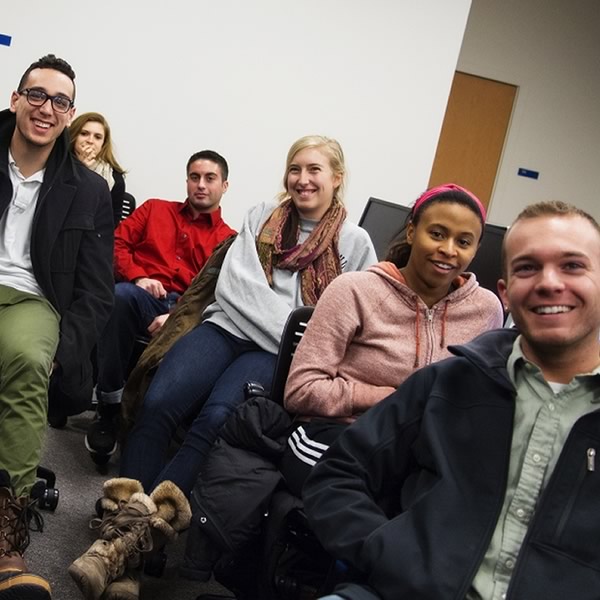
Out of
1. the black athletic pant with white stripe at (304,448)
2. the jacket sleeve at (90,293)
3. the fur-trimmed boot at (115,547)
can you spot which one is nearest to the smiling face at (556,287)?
the black athletic pant with white stripe at (304,448)

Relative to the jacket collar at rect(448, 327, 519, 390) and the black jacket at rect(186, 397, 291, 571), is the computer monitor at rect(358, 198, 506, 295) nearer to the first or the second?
the black jacket at rect(186, 397, 291, 571)

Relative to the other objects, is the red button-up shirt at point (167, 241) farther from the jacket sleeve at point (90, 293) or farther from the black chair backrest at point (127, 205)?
the jacket sleeve at point (90, 293)

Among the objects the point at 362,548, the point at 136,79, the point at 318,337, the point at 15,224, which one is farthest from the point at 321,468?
the point at 136,79

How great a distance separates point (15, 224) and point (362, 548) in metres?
1.62

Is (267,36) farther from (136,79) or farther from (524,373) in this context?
(524,373)

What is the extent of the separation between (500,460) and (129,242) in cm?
278

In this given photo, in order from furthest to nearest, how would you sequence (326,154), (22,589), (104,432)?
(104,432) < (326,154) < (22,589)

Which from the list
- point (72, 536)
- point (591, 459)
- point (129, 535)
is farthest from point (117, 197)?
point (591, 459)

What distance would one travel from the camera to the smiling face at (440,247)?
2.10 meters

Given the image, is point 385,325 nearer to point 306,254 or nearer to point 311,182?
point 306,254

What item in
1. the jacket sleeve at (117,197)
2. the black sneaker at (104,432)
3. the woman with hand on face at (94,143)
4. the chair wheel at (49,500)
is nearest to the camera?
the chair wheel at (49,500)

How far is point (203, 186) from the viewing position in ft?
12.6

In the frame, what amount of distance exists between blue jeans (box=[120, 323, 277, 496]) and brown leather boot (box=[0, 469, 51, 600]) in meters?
0.44

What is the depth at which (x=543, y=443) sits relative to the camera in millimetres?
1288
